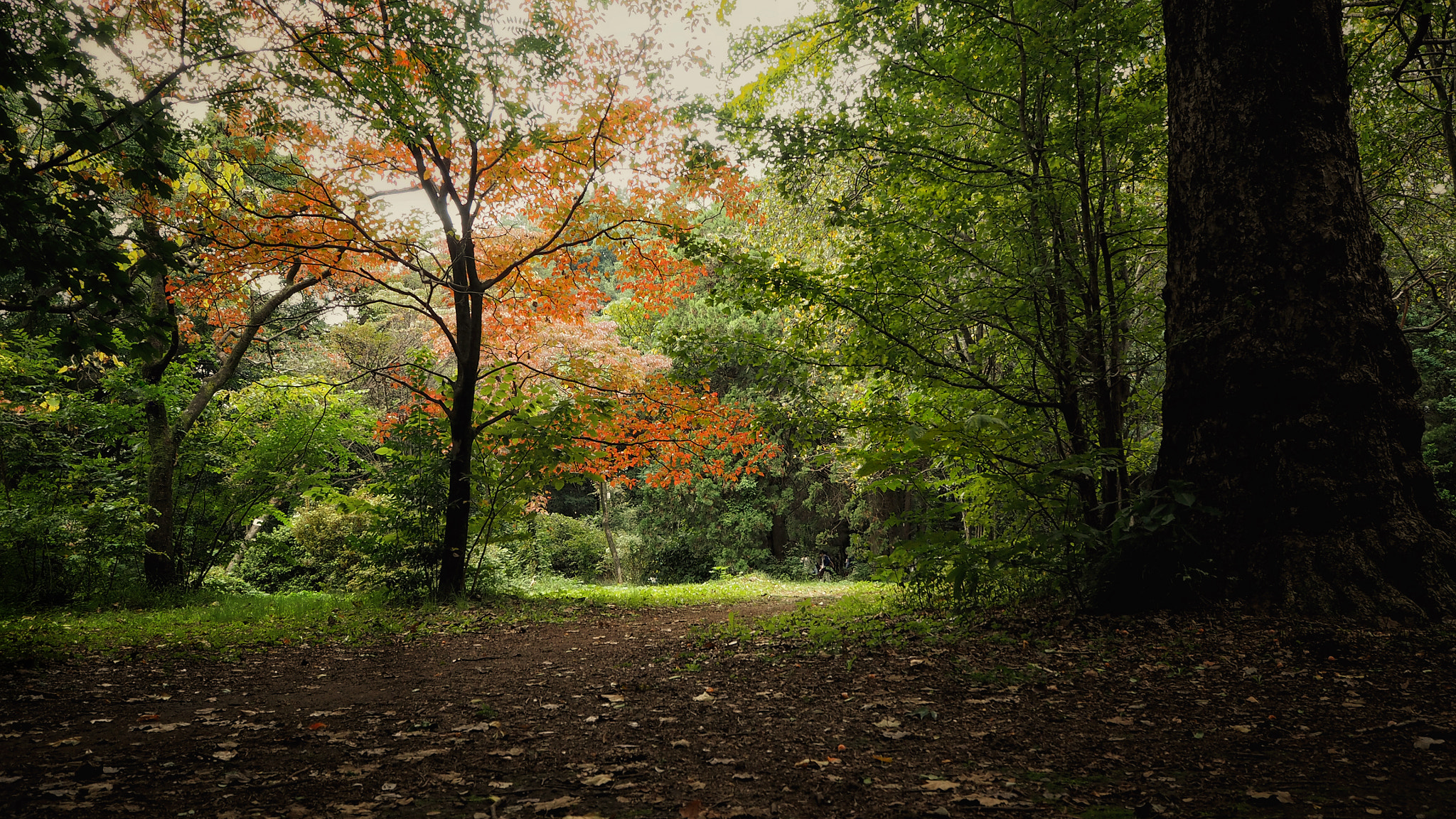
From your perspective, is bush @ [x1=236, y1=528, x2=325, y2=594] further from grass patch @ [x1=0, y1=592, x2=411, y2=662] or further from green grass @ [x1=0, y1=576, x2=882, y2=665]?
grass patch @ [x1=0, y1=592, x2=411, y2=662]

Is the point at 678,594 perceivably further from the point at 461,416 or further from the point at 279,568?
the point at 279,568

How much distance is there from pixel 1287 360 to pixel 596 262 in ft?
23.9

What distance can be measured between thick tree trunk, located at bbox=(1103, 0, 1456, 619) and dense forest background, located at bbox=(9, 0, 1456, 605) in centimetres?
39

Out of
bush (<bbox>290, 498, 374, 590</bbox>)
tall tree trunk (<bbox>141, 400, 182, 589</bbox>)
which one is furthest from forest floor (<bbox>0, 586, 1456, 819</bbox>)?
bush (<bbox>290, 498, 374, 590</bbox>)

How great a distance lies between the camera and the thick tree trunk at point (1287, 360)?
310 cm

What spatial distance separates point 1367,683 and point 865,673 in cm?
201

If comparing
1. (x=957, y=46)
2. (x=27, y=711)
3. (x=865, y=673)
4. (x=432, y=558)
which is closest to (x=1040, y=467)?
(x=865, y=673)

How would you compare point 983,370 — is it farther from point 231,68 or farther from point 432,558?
point 231,68

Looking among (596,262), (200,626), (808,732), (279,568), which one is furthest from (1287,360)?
(279,568)

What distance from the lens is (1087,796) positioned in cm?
183

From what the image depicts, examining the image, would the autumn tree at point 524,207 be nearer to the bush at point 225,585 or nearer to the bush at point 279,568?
the bush at point 225,585

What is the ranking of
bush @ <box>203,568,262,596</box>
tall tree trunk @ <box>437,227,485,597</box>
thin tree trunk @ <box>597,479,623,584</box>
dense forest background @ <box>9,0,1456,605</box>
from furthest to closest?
thin tree trunk @ <box>597,479,623,584</box>, bush @ <box>203,568,262,596</box>, tall tree trunk @ <box>437,227,485,597</box>, dense forest background @ <box>9,0,1456,605</box>

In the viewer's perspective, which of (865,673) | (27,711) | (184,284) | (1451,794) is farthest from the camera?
(184,284)

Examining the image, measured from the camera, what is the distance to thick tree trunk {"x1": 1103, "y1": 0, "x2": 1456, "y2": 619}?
10.2 ft
